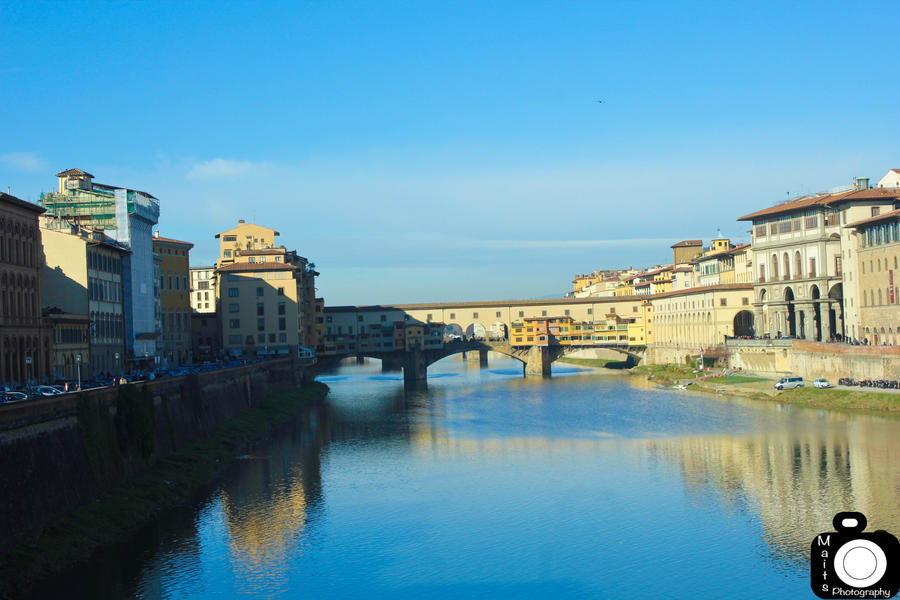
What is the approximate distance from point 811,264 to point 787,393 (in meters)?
18.9

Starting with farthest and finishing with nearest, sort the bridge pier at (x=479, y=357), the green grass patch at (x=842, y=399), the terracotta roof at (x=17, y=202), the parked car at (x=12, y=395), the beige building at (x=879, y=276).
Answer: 1. the bridge pier at (x=479, y=357)
2. the beige building at (x=879, y=276)
3. the green grass patch at (x=842, y=399)
4. the terracotta roof at (x=17, y=202)
5. the parked car at (x=12, y=395)

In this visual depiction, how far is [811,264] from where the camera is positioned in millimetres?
81625

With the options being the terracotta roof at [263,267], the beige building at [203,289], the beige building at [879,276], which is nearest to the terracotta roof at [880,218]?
the beige building at [879,276]

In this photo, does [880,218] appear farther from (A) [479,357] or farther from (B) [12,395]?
(A) [479,357]

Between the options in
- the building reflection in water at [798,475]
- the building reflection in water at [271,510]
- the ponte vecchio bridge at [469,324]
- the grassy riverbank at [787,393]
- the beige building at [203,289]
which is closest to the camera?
the building reflection in water at [271,510]

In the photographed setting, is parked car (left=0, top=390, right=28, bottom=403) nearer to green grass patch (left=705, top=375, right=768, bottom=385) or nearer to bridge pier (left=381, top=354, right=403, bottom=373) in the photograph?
green grass patch (left=705, top=375, right=768, bottom=385)

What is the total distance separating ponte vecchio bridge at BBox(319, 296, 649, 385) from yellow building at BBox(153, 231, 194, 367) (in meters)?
25.4

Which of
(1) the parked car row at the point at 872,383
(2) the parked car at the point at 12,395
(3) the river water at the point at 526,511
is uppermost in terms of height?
(2) the parked car at the point at 12,395

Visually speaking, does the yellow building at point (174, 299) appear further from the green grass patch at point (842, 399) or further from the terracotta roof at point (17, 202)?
the green grass patch at point (842, 399)

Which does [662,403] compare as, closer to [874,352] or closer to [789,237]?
[874,352]

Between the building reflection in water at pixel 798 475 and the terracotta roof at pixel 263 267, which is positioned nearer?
the building reflection in water at pixel 798 475

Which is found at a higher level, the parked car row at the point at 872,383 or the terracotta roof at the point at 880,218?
the terracotta roof at the point at 880,218

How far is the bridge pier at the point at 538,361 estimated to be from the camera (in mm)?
110625

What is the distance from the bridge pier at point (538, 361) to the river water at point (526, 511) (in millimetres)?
50060
